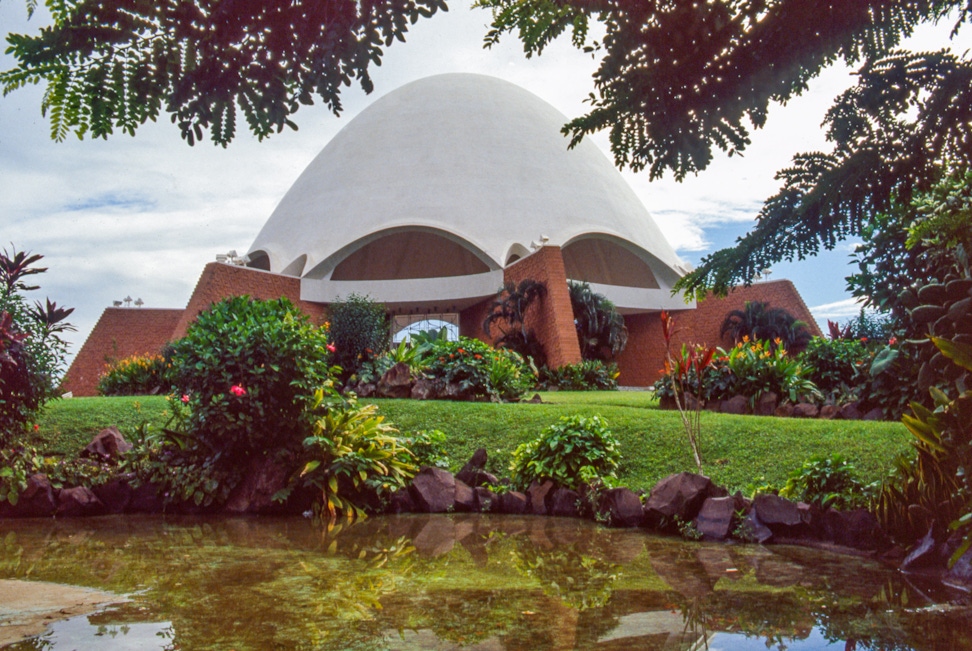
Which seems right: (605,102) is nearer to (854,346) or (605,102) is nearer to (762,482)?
(762,482)

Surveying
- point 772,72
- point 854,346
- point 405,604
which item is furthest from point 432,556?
point 854,346

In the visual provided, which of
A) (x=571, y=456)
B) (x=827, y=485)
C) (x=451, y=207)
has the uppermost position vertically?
(x=451, y=207)

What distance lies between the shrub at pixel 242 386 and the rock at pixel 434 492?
1.15m

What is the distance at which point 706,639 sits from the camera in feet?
8.55

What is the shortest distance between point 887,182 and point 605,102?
42.8 inches

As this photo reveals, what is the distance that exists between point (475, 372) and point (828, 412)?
16.6ft

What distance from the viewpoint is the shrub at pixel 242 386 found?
6488mm

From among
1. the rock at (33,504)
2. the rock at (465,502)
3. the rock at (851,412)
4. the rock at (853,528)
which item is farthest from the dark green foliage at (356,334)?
the rock at (853,528)

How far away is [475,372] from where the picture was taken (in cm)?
1148

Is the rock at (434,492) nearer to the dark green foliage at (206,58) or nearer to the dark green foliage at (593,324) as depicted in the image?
the dark green foliage at (206,58)

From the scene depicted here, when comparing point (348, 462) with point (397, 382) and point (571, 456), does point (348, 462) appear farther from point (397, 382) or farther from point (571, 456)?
point (397, 382)

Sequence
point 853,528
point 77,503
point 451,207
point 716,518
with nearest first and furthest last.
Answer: point 853,528, point 716,518, point 77,503, point 451,207

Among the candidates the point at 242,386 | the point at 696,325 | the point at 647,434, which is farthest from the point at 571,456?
the point at 696,325

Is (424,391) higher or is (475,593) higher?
(424,391)
